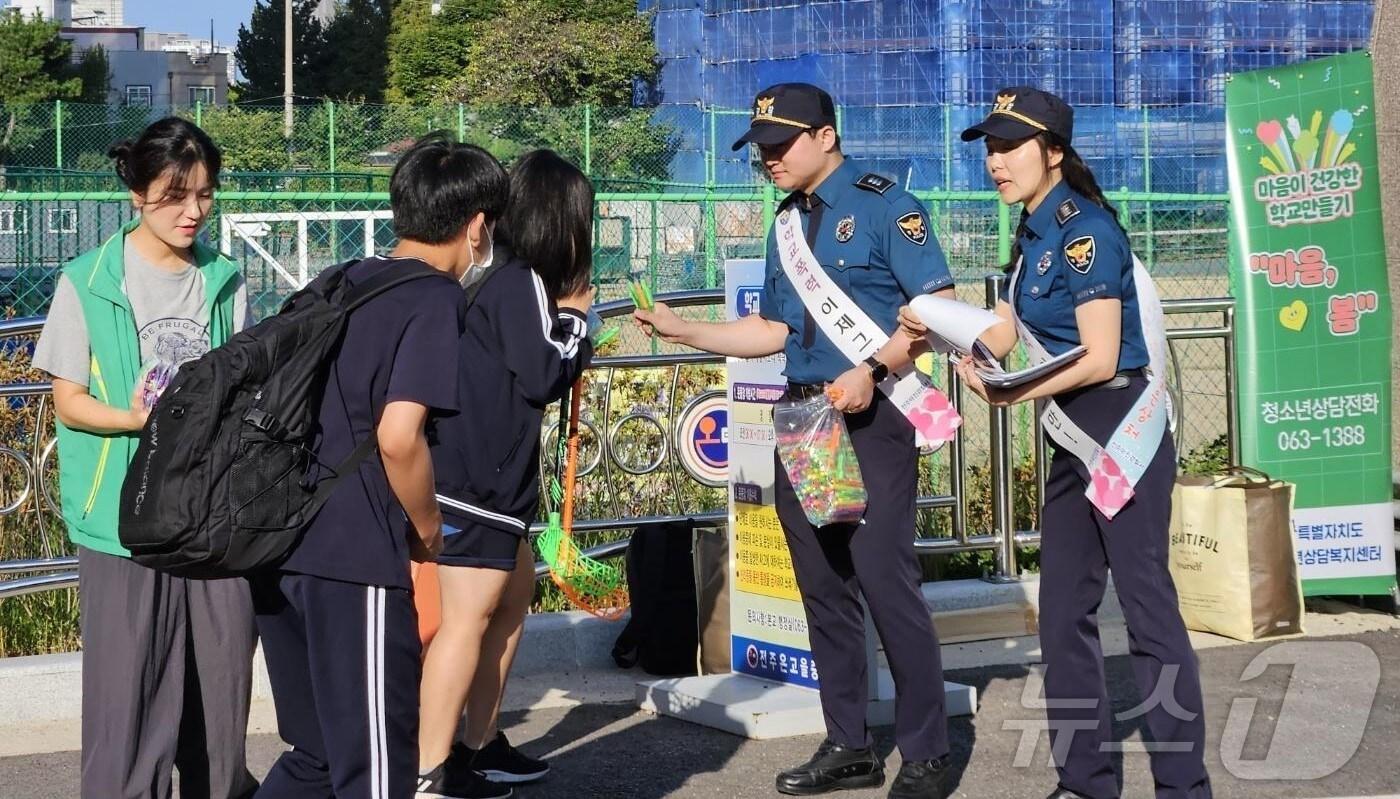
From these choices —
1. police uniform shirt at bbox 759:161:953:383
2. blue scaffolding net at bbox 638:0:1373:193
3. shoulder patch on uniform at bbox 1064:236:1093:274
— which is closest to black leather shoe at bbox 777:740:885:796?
police uniform shirt at bbox 759:161:953:383

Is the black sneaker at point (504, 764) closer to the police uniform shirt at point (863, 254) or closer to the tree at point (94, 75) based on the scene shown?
the police uniform shirt at point (863, 254)

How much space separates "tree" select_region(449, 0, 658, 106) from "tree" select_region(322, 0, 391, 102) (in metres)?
15.8

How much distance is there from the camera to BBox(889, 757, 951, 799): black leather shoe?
4.96 metres

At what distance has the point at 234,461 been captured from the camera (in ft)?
10.9

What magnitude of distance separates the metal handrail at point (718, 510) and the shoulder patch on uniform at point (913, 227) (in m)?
1.67

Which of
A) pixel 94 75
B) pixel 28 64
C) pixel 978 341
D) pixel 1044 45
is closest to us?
pixel 978 341

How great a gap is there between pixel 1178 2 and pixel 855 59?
8.48 m

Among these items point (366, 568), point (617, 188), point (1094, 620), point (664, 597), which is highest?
point (617, 188)

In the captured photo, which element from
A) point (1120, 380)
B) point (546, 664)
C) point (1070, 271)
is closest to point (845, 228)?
point (1070, 271)

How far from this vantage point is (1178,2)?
44.4 metres

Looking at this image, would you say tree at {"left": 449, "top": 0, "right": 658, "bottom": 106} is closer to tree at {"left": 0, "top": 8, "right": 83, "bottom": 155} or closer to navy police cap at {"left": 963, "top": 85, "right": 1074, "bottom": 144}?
tree at {"left": 0, "top": 8, "right": 83, "bottom": 155}

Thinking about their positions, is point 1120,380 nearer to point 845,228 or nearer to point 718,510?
point 845,228

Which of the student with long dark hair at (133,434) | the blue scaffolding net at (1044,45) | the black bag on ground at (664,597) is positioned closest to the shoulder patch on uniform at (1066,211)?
the student with long dark hair at (133,434)

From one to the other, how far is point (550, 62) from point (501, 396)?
48871 mm
